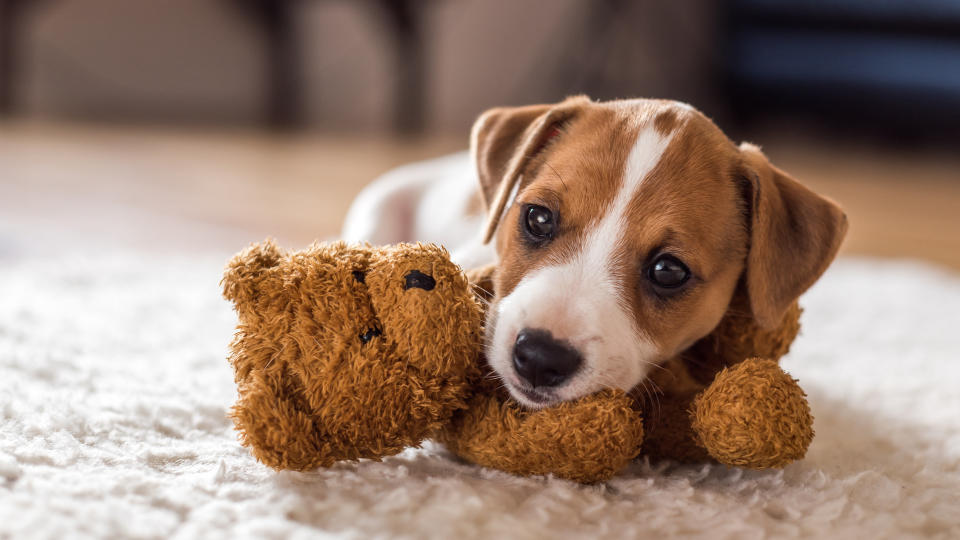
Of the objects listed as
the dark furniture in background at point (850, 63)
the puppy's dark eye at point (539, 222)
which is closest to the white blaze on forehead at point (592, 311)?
the puppy's dark eye at point (539, 222)

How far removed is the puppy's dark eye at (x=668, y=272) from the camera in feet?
6.11

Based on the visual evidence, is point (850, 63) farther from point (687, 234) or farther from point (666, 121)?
point (687, 234)

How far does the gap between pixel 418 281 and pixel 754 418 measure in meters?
0.63

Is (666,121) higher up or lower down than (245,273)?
higher up

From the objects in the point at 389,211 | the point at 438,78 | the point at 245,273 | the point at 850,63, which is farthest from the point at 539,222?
the point at 438,78

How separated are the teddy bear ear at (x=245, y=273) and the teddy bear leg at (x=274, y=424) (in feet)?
0.49

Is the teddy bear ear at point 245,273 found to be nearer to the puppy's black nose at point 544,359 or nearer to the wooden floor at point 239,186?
the puppy's black nose at point 544,359

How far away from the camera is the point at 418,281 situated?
1.55 metres

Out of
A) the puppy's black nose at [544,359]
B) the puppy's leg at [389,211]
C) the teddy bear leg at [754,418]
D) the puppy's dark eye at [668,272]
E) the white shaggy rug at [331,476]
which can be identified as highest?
the puppy's leg at [389,211]

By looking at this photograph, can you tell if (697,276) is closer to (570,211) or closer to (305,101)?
(570,211)

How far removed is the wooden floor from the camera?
13.9 ft

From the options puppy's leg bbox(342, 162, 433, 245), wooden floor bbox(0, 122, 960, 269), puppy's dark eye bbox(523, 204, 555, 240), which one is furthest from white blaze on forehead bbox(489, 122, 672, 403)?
wooden floor bbox(0, 122, 960, 269)

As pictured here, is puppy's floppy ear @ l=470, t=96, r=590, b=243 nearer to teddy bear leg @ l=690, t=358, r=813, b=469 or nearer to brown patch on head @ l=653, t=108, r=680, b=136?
brown patch on head @ l=653, t=108, r=680, b=136

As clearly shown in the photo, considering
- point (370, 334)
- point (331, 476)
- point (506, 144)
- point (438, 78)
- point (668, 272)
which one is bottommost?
point (331, 476)
